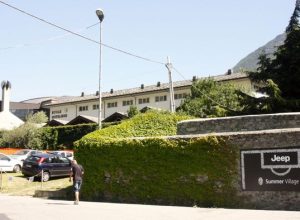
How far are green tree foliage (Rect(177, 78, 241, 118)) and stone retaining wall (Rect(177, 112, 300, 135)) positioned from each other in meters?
19.0

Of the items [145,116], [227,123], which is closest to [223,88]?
[145,116]

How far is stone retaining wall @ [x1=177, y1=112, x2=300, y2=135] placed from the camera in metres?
21.1

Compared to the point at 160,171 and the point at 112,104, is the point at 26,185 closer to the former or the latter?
the point at 160,171

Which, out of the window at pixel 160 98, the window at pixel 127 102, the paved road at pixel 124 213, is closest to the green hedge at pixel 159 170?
the paved road at pixel 124 213

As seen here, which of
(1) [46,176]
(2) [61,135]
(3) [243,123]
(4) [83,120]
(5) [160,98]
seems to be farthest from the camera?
(5) [160,98]

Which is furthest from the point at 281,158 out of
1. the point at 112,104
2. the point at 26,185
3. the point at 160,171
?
the point at 112,104

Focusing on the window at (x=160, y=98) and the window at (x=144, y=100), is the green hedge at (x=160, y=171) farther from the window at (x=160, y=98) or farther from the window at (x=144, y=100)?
the window at (x=144, y=100)

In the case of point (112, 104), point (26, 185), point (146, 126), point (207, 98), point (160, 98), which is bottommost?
point (26, 185)

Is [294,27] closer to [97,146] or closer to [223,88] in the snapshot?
[97,146]

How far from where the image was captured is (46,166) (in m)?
28.1

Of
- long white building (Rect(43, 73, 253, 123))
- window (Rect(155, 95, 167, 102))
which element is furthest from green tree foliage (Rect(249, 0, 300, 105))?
window (Rect(155, 95, 167, 102))

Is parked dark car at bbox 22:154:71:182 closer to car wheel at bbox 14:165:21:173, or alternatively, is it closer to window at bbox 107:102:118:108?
car wheel at bbox 14:165:21:173

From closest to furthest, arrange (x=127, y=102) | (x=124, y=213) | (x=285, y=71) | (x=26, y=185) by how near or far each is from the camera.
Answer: (x=124, y=213) < (x=26, y=185) < (x=285, y=71) < (x=127, y=102)

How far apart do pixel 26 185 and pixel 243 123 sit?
12713mm
